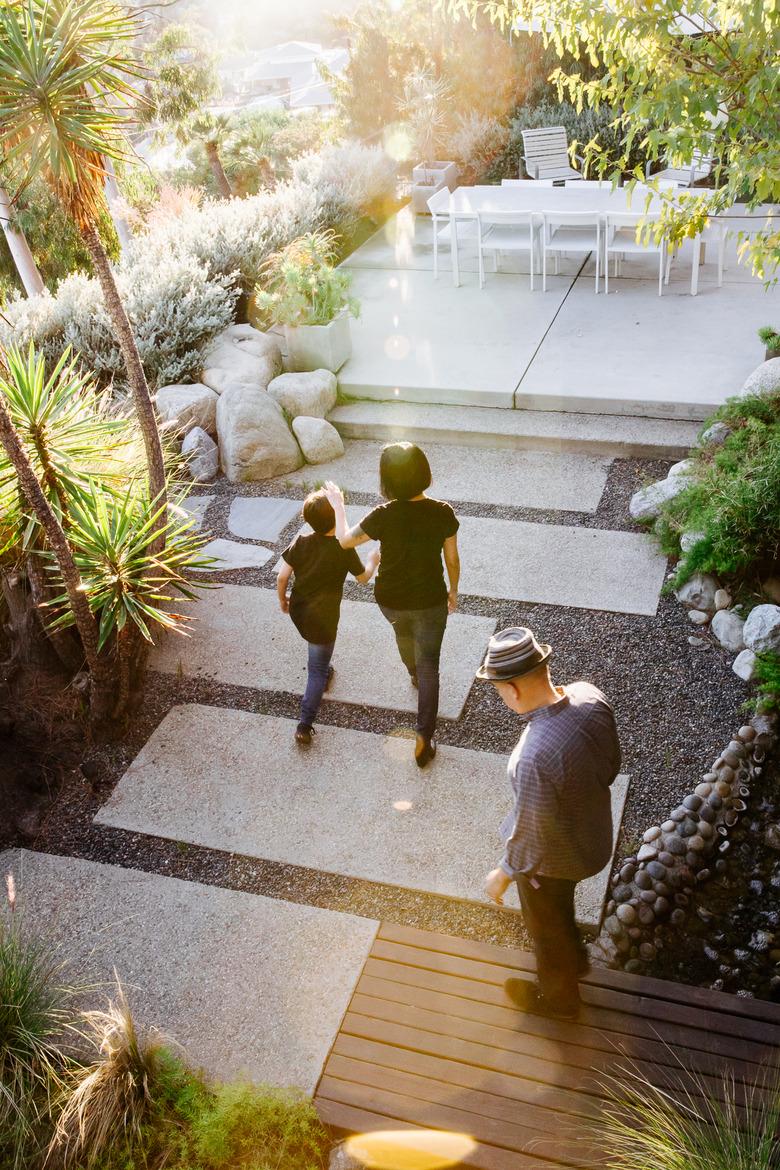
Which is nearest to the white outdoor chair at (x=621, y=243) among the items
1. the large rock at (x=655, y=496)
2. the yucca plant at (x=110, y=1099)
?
the large rock at (x=655, y=496)

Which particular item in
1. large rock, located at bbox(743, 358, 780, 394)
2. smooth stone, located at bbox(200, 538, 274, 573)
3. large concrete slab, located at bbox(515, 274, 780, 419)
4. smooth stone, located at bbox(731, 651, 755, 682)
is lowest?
smooth stone, located at bbox(200, 538, 274, 573)

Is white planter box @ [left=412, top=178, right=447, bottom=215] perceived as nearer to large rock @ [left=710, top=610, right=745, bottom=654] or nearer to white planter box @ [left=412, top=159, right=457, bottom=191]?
white planter box @ [left=412, top=159, right=457, bottom=191]

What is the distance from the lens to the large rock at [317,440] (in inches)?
296

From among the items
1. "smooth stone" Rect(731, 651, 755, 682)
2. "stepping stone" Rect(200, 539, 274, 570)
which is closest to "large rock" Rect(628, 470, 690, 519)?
"smooth stone" Rect(731, 651, 755, 682)

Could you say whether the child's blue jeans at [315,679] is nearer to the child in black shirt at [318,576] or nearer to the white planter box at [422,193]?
the child in black shirt at [318,576]

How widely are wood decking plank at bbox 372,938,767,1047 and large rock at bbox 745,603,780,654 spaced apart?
213cm

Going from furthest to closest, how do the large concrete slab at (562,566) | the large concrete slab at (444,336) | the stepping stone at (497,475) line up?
the large concrete slab at (444,336)
the stepping stone at (497,475)
the large concrete slab at (562,566)

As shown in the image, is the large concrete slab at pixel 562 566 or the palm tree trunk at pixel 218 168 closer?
the large concrete slab at pixel 562 566

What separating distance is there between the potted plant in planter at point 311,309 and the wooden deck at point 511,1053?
6.00 meters

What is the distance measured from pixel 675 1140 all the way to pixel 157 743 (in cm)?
326

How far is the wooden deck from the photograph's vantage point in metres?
3.03

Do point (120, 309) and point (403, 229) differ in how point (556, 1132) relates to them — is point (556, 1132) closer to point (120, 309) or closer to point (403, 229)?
point (120, 309)

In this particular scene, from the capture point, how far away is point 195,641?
5.80 meters

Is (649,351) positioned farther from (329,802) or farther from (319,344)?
(329,802)
